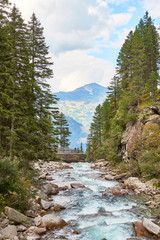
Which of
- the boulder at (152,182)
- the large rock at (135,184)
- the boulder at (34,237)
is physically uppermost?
the boulder at (34,237)

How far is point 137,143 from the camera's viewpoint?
2378 cm

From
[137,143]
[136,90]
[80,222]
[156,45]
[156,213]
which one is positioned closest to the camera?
[80,222]

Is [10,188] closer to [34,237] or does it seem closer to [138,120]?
[34,237]

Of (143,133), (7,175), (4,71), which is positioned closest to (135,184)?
(143,133)

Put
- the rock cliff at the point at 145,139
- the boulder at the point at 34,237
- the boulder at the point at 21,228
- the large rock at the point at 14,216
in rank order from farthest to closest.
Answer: the rock cliff at the point at 145,139
the large rock at the point at 14,216
the boulder at the point at 21,228
the boulder at the point at 34,237

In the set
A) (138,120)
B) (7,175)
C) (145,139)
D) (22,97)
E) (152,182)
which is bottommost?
(152,182)

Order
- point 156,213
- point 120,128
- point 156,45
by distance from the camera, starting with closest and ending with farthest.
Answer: point 156,213 < point 120,128 < point 156,45

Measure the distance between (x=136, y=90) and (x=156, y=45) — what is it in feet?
69.9

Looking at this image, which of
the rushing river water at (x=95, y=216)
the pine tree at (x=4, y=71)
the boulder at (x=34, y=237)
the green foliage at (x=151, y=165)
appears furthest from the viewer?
the green foliage at (x=151, y=165)

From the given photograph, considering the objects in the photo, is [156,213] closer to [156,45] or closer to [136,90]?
[136,90]

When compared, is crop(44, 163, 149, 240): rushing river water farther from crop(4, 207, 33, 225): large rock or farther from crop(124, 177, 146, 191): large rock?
crop(124, 177, 146, 191): large rock

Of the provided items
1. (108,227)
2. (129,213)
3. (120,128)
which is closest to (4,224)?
(108,227)

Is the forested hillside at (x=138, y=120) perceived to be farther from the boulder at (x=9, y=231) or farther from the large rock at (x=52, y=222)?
the boulder at (x=9, y=231)

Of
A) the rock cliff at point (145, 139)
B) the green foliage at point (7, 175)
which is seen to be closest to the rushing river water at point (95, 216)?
the green foliage at point (7, 175)
